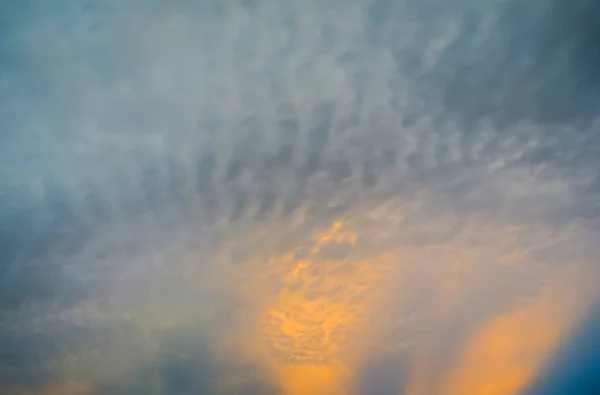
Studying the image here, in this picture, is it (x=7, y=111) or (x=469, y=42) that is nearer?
(x=469, y=42)

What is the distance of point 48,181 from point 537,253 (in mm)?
14301

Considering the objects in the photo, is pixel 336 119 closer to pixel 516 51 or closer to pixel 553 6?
pixel 516 51

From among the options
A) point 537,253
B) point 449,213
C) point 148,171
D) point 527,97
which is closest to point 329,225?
point 449,213

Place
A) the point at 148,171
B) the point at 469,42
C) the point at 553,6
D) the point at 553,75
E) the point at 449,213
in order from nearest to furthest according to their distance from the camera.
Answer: the point at 553,6 < the point at 469,42 < the point at 553,75 < the point at 148,171 < the point at 449,213

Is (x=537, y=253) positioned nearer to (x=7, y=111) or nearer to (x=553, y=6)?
→ (x=553, y=6)

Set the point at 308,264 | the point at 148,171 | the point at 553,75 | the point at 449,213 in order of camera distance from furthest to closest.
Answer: the point at 308,264
the point at 449,213
the point at 148,171
the point at 553,75

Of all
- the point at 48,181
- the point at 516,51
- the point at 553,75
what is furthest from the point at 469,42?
the point at 48,181

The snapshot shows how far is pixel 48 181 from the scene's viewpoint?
36.7ft

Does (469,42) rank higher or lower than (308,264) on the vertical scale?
lower

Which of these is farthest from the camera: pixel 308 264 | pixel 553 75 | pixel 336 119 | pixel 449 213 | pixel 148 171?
pixel 308 264

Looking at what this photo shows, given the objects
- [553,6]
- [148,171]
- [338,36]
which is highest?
[148,171]

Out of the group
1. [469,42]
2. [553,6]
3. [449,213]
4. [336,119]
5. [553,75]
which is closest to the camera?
[553,6]

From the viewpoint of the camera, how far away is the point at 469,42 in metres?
8.46

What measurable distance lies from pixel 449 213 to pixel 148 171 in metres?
8.19
